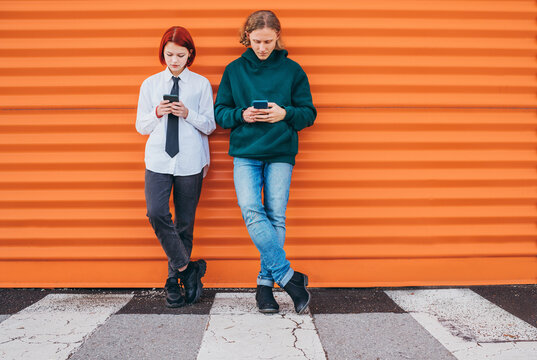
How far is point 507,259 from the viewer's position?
336cm

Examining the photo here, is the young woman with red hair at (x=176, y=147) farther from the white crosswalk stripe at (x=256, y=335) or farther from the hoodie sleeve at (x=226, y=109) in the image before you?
the white crosswalk stripe at (x=256, y=335)

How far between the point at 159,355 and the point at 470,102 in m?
3.04

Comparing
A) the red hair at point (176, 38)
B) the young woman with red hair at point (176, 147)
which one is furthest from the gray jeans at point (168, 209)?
the red hair at point (176, 38)

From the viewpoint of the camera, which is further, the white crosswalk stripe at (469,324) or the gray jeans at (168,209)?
the gray jeans at (168,209)

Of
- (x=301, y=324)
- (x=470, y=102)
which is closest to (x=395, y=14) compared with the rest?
(x=470, y=102)

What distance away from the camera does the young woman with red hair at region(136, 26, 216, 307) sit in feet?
9.19

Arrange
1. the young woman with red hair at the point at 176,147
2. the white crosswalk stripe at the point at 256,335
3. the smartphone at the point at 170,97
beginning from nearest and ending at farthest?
the white crosswalk stripe at the point at 256,335 < the smartphone at the point at 170,97 < the young woman with red hair at the point at 176,147

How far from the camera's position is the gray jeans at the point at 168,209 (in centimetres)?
279

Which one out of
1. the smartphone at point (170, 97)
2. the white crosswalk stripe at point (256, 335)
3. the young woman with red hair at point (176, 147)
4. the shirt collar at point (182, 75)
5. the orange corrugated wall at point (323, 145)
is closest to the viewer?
the white crosswalk stripe at point (256, 335)

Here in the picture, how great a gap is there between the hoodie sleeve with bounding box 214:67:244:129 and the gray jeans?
471mm

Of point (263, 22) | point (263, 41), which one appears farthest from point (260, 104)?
point (263, 22)

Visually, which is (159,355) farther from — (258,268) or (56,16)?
(56,16)

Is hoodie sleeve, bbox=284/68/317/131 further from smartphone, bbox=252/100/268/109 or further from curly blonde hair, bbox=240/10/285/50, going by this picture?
curly blonde hair, bbox=240/10/285/50

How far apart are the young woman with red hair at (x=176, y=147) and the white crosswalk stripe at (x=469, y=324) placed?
1644 mm
